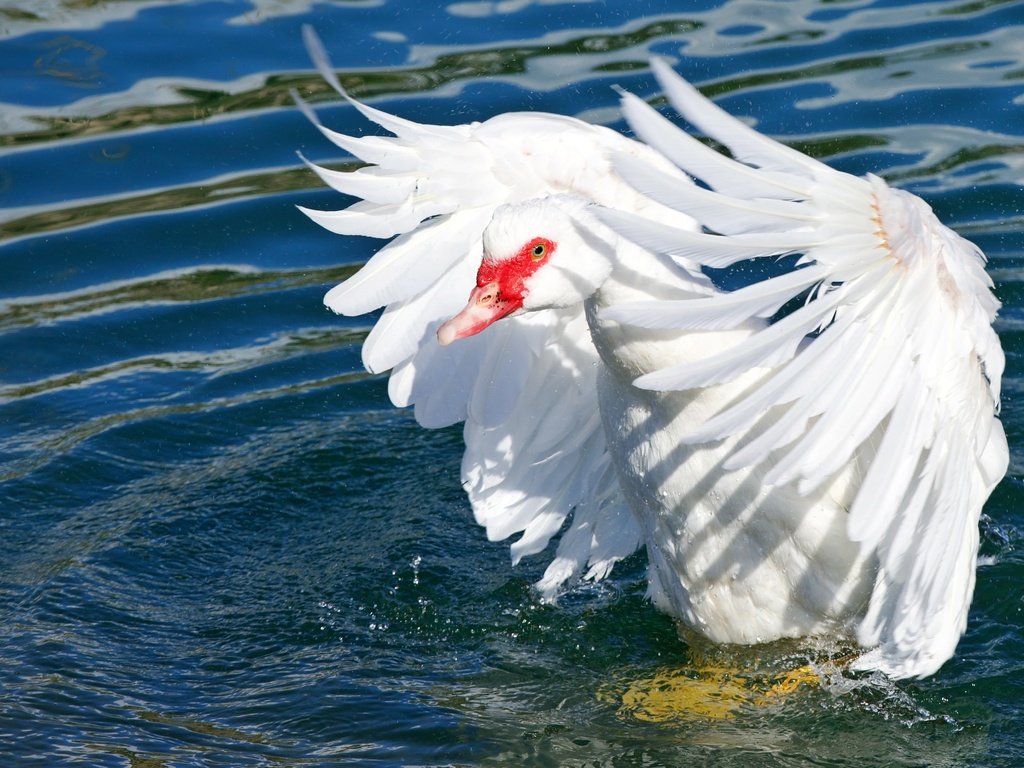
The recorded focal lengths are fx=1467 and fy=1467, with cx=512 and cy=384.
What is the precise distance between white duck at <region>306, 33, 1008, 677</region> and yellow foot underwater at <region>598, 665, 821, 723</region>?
184 mm

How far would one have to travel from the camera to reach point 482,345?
585 centimetres

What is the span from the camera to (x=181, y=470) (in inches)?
289

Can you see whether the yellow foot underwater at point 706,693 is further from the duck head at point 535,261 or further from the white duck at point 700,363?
the duck head at point 535,261

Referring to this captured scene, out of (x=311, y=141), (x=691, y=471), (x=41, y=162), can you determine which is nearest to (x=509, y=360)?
(x=691, y=471)

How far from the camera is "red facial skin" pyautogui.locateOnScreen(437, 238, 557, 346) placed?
456 centimetres

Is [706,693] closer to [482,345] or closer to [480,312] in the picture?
[482,345]

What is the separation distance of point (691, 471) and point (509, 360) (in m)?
1.04

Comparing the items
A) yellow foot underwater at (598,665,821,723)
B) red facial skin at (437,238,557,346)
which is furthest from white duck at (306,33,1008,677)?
yellow foot underwater at (598,665,821,723)

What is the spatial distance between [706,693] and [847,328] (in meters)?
1.81

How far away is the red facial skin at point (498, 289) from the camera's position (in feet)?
15.0

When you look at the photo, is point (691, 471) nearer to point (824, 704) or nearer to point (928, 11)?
point (824, 704)

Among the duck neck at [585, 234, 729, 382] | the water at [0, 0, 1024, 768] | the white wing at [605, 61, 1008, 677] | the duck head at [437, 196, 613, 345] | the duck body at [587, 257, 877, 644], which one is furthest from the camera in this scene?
the water at [0, 0, 1024, 768]

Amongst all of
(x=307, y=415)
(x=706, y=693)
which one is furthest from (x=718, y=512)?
(x=307, y=415)

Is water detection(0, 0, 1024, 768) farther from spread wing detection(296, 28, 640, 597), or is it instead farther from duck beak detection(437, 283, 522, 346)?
duck beak detection(437, 283, 522, 346)
